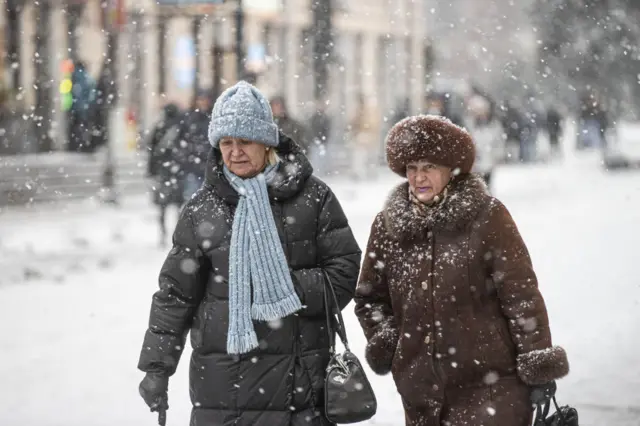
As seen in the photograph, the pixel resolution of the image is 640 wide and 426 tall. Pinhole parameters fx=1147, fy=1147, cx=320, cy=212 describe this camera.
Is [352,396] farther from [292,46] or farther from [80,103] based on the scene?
[292,46]

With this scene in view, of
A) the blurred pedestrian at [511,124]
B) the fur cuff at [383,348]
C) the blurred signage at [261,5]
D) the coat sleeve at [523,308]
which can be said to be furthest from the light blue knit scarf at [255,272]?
the blurred pedestrian at [511,124]

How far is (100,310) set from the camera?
10.5 meters

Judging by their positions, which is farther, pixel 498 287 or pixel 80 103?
pixel 80 103

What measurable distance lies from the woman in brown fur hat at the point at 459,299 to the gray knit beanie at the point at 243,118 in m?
0.49

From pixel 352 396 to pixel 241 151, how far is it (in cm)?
97

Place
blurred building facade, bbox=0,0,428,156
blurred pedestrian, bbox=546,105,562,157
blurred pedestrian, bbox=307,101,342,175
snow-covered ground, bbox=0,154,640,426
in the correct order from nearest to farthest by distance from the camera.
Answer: snow-covered ground, bbox=0,154,640,426
blurred pedestrian, bbox=307,101,342,175
blurred building facade, bbox=0,0,428,156
blurred pedestrian, bbox=546,105,562,157

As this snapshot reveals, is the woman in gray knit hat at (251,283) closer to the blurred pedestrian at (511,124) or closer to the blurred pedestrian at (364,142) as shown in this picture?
the blurred pedestrian at (364,142)

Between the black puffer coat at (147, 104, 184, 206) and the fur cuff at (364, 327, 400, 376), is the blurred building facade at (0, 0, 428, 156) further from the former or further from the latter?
the fur cuff at (364, 327, 400, 376)

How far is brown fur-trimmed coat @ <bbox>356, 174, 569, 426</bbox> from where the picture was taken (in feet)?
13.0

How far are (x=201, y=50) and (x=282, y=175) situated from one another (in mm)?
32772

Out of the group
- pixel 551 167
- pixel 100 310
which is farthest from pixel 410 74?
pixel 100 310

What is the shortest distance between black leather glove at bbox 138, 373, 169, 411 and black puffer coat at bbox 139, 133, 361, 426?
3cm

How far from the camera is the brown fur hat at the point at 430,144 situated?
412 cm

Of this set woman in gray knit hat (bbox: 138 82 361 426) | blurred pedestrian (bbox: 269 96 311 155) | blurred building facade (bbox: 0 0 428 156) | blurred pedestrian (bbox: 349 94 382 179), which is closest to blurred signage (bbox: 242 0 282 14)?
blurred building facade (bbox: 0 0 428 156)
